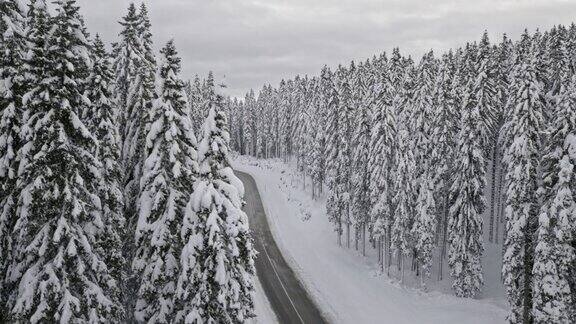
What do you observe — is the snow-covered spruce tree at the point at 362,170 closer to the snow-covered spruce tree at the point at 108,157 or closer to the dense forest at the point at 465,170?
the dense forest at the point at 465,170

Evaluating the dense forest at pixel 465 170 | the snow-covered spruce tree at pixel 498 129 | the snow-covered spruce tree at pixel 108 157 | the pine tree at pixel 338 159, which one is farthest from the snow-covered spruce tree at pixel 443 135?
the snow-covered spruce tree at pixel 108 157

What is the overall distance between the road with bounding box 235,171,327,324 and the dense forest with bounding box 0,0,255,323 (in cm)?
1545

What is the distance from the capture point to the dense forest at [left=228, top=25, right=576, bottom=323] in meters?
24.5

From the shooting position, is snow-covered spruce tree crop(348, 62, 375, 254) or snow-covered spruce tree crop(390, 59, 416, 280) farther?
snow-covered spruce tree crop(348, 62, 375, 254)

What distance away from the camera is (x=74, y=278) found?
52.5 feet

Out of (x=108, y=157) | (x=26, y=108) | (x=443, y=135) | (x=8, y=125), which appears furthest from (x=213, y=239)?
(x=443, y=135)

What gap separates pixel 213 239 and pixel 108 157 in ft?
27.3

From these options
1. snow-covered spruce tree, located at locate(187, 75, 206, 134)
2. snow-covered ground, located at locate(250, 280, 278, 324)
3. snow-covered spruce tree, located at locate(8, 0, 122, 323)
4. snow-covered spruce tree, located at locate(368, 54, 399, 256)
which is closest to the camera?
snow-covered spruce tree, located at locate(8, 0, 122, 323)

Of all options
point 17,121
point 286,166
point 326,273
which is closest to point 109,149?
point 17,121

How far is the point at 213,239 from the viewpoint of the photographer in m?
16.5

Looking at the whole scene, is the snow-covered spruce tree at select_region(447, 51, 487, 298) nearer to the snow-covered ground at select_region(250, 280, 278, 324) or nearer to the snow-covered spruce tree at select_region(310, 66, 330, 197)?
the snow-covered ground at select_region(250, 280, 278, 324)

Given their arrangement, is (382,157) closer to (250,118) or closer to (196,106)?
(196,106)

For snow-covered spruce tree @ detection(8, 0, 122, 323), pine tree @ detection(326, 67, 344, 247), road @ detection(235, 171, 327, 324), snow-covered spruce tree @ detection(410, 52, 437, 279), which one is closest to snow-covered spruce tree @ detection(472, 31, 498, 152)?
snow-covered spruce tree @ detection(410, 52, 437, 279)

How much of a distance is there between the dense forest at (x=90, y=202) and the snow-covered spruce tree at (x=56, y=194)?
41mm
